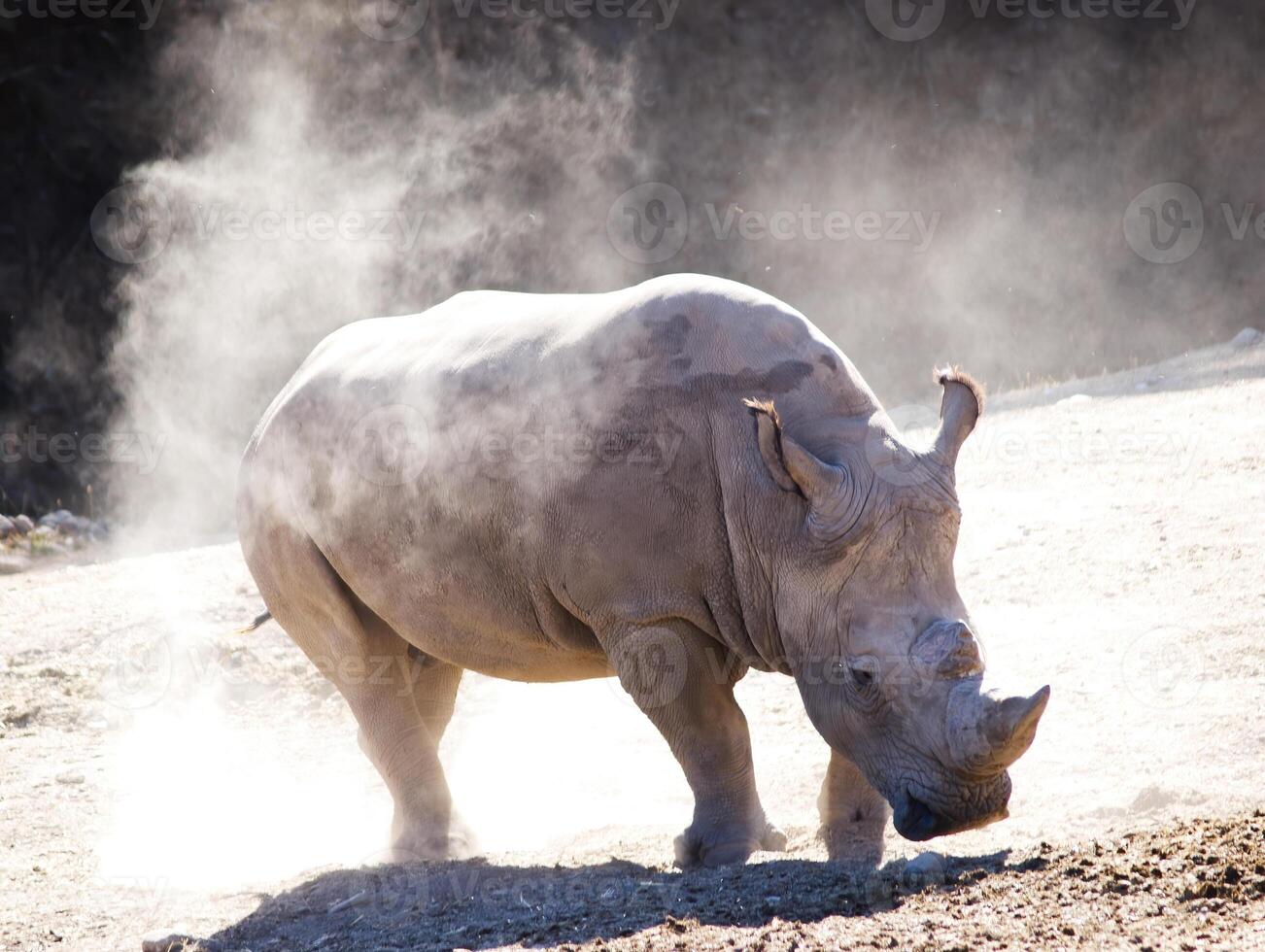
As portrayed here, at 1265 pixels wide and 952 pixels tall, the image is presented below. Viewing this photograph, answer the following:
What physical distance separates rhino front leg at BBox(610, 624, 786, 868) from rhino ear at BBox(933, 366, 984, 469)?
3.32 feet

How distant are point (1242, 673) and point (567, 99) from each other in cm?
1399

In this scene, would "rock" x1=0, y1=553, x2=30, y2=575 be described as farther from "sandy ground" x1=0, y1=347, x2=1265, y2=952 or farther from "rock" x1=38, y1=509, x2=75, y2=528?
"sandy ground" x1=0, y1=347, x2=1265, y2=952

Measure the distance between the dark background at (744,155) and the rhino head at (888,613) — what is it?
12035 millimetres

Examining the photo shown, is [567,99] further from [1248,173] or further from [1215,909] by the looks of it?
[1215,909]

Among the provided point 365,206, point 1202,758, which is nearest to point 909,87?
point 365,206

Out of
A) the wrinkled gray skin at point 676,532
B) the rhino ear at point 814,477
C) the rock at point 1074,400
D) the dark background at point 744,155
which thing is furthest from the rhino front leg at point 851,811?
the dark background at point 744,155

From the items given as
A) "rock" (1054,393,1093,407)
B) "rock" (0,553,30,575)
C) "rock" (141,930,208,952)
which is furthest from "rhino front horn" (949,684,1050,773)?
"rock" (0,553,30,575)

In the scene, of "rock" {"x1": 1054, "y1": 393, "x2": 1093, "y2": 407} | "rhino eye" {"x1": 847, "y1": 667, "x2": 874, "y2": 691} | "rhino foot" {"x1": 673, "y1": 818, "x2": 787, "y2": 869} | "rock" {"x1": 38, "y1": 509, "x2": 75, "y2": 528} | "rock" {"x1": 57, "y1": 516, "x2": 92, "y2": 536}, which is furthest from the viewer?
"rock" {"x1": 38, "y1": 509, "x2": 75, "y2": 528}

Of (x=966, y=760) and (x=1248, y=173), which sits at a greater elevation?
(x=1248, y=173)

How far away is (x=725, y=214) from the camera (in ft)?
64.2

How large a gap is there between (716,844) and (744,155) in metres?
15.4

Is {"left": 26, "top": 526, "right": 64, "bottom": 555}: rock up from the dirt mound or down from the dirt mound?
up

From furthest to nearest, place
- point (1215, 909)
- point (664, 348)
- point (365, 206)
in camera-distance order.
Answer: point (365, 206) < point (664, 348) < point (1215, 909)

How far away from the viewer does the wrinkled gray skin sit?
484 centimetres
